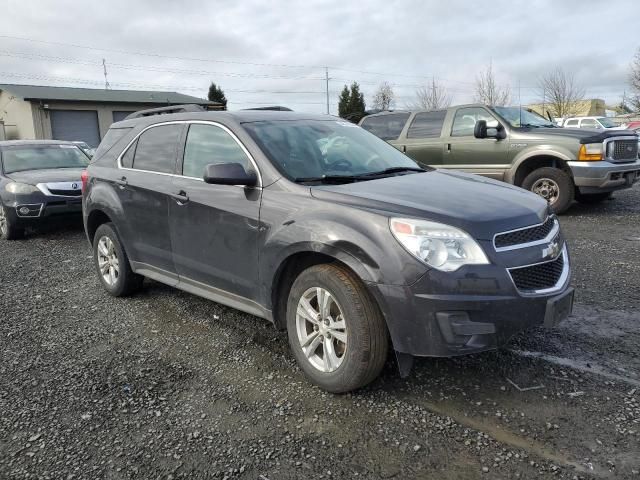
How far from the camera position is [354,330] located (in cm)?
293

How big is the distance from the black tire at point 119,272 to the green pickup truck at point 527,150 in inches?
189

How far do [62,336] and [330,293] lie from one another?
8.45ft

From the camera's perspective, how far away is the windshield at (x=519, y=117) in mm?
9133

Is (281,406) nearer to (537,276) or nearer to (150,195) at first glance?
(537,276)

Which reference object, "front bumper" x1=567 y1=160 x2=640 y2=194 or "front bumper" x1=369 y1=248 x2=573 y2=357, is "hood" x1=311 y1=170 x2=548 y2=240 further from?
"front bumper" x1=567 y1=160 x2=640 y2=194

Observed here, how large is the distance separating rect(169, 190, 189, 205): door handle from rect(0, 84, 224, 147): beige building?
27703 millimetres

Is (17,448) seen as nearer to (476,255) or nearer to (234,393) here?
(234,393)

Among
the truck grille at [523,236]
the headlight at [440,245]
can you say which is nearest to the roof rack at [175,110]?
the headlight at [440,245]

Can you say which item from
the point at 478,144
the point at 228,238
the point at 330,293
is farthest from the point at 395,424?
the point at 478,144

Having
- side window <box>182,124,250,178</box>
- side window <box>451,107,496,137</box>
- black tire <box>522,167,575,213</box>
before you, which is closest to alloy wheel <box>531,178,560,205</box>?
black tire <box>522,167,575,213</box>

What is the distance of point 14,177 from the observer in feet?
28.2

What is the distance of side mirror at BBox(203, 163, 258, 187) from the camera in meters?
3.42

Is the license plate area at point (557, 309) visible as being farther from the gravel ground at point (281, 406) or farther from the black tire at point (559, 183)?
the black tire at point (559, 183)

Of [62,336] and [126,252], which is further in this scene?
[126,252]
